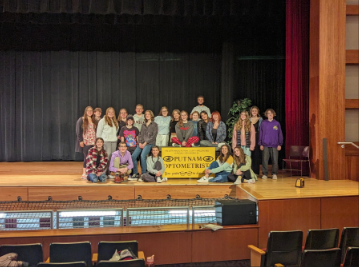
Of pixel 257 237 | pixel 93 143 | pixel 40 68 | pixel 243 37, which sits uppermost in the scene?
pixel 243 37

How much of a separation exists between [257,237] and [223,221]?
1.88 feet

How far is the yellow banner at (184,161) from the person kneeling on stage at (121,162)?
71 centimetres

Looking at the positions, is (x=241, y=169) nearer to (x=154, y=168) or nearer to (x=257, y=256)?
(x=154, y=168)

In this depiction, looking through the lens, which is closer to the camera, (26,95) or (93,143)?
(93,143)

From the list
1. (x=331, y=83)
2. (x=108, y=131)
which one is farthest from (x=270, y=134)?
(x=108, y=131)

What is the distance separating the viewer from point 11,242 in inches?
175

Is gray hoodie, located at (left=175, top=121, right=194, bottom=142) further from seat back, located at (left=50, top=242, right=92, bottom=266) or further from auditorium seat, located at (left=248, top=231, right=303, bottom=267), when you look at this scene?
seat back, located at (left=50, top=242, right=92, bottom=266)

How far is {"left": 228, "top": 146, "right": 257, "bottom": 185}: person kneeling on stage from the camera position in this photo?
Result: 706 cm

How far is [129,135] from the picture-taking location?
7.58 meters

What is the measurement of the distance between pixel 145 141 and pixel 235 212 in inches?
116

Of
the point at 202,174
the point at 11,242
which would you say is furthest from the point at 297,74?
the point at 11,242

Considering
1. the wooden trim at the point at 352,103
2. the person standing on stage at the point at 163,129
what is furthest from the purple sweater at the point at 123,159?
the wooden trim at the point at 352,103

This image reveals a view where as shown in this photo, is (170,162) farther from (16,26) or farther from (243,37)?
(16,26)

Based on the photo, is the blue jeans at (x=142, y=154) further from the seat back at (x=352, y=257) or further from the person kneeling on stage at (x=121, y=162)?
the seat back at (x=352, y=257)
